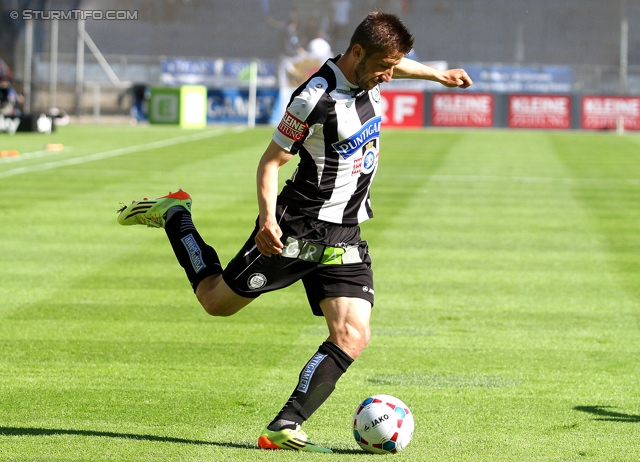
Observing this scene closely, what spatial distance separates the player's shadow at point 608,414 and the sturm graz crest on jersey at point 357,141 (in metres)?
2.17

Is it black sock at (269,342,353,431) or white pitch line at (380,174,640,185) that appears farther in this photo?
white pitch line at (380,174,640,185)

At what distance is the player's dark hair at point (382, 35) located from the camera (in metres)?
5.29

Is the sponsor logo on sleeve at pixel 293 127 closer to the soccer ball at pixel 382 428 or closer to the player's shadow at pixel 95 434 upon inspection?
the soccer ball at pixel 382 428

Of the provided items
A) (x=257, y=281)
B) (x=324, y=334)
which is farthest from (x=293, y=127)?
(x=324, y=334)

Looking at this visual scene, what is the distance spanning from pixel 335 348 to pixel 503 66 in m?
43.5

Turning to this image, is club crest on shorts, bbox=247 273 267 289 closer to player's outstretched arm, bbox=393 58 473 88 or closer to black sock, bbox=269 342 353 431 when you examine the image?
black sock, bbox=269 342 353 431

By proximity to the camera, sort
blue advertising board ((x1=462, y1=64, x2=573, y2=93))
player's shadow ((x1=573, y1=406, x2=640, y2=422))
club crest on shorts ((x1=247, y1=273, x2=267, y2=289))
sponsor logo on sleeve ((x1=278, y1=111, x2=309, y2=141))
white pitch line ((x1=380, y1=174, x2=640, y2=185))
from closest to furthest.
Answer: sponsor logo on sleeve ((x1=278, y1=111, x2=309, y2=141))
club crest on shorts ((x1=247, y1=273, x2=267, y2=289))
player's shadow ((x1=573, y1=406, x2=640, y2=422))
white pitch line ((x1=380, y1=174, x2=640, y2=185))
blue advertising board ((x1=462, y1=64, x2=573, y2=93))

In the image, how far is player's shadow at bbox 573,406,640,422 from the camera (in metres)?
6.23

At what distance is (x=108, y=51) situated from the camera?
5381cm

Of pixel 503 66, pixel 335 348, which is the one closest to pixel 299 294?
pixel 335 348

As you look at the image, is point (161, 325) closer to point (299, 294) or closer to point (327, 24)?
point (299, 294)

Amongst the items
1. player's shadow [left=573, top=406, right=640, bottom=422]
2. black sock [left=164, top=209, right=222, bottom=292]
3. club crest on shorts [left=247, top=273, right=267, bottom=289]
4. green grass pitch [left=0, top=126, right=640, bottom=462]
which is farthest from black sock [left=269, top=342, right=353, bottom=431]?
player's shadow [left=573, top=406, right=640, bottom=422]

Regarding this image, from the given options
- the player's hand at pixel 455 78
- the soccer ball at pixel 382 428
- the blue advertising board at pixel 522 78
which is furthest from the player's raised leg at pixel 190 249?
the blue advertising board at pixel 522 78

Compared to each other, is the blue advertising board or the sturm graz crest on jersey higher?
the blue advertising board
